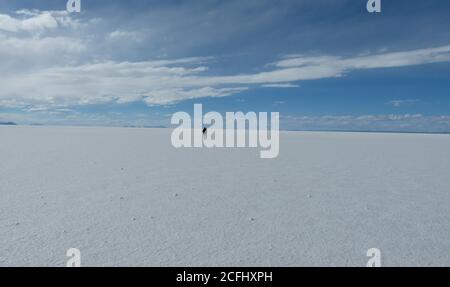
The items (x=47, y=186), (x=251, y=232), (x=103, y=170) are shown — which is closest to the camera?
(x=251, y=232)

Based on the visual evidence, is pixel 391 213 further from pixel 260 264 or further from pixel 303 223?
pixel 260 264

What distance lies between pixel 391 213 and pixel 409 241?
114cm

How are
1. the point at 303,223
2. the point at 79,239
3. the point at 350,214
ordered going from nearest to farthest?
the point at 79,239, the point at 303,223, the point at 350,214

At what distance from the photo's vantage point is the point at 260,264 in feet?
10.4

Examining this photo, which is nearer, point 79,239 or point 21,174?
point 79,239

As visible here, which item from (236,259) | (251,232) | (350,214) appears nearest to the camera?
(236,259)

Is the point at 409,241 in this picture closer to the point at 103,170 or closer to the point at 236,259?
the point at 236,259
